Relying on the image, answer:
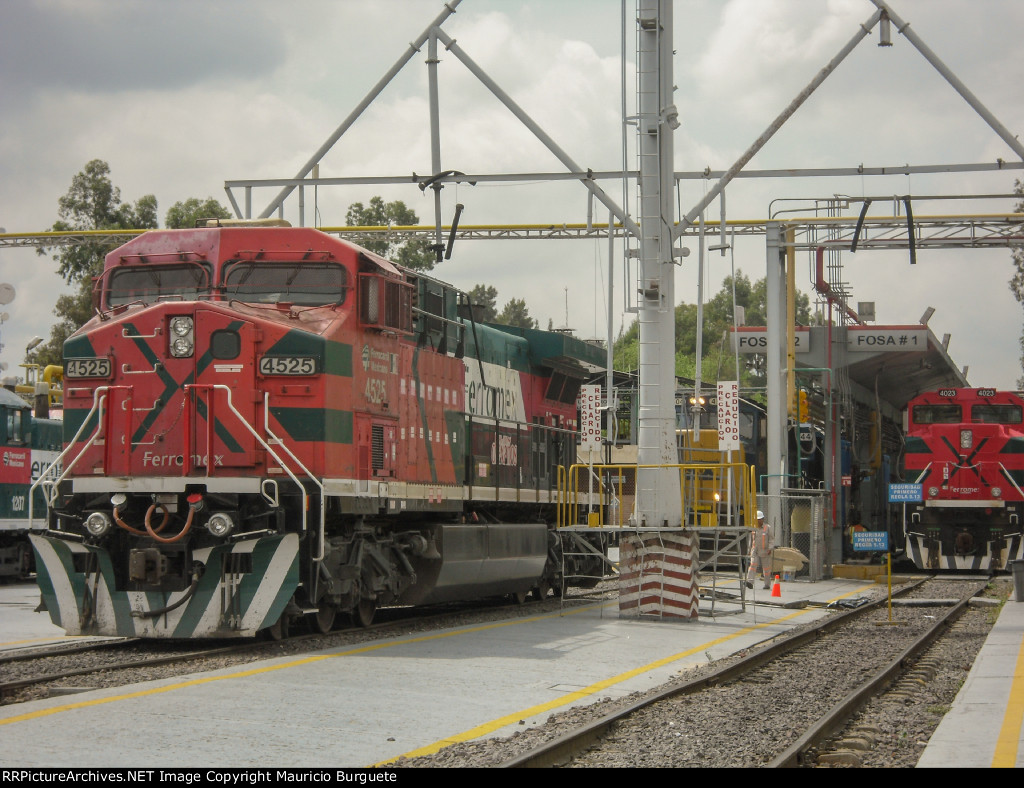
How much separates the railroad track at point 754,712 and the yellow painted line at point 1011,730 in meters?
1.09

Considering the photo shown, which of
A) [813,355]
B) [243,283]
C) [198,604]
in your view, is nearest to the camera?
[198,604]

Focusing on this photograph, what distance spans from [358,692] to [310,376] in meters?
3.71

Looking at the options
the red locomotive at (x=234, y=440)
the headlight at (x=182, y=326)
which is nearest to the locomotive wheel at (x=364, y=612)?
the red locomotive at (x=234, y=440)

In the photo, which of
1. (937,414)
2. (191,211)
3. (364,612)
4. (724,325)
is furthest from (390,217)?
(724,325)

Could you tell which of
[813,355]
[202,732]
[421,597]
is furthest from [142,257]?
[813,355]

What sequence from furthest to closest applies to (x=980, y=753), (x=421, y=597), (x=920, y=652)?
(x=421, y=597), (x=920, y=652), (x=980, y=753)

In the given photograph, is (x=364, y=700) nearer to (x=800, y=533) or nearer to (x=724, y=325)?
(x=800, y=533)

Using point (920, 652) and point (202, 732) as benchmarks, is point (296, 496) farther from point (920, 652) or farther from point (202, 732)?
point (920, 652)

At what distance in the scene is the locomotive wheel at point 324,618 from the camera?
41.2ft

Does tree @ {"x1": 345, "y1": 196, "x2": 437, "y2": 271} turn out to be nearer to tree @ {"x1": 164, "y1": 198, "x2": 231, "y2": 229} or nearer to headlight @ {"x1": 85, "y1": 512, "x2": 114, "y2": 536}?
tree @ {"x1": 164, "y1": 198, "x2": 231, "y2": 229}

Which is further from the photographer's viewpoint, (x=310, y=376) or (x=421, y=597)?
(x=421, y=597)

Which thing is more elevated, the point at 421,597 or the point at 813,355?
the point at 813,355

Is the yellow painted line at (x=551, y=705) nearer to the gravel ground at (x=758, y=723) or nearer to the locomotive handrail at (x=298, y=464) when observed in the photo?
the gravel ground at (x=758, y=723)

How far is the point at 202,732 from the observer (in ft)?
23.3
